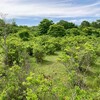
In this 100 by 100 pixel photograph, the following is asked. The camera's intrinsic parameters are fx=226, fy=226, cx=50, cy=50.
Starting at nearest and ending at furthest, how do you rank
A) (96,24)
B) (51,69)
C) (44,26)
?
(51,69) → (44,26) → (96,24)

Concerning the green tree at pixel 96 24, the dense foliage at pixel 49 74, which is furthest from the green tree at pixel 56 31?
the green tree at pixel 96 24

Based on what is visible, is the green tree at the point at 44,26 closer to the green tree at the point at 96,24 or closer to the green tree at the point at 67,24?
the green tree at the point at 67,24

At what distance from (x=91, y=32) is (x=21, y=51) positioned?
75.1ft

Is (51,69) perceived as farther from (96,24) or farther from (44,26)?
(96,24)

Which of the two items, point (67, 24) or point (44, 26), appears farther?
point (67, 24)

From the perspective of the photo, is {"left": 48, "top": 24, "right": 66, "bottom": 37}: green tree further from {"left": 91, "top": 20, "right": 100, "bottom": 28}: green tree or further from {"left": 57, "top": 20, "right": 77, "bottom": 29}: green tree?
{"left": 91, "top": 20, "right": 100, "bottom": 28}: green tree

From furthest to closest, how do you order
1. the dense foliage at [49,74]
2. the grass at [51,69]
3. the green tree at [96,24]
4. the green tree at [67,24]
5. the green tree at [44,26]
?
the green tree at [96,24] < the green tree at [67,24] < the green tree at [44,26] < the grass at [51,69] < the dense foliage at [49,74]

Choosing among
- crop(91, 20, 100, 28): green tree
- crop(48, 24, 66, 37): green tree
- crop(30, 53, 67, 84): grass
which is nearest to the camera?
crop(30, 53, 67, 84): grass

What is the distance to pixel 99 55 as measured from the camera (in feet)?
65.6

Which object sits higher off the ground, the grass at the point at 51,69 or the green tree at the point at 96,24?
the green tree at the point at 96,24

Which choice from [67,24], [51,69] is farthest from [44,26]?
[51,69]

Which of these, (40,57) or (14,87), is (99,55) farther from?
(14,87)

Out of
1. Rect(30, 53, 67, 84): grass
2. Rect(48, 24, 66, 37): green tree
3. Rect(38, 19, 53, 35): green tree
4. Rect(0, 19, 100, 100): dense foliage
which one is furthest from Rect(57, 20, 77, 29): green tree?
Rect(30, 53, 67, 84): grass

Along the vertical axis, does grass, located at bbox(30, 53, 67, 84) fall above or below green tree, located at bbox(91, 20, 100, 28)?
below
